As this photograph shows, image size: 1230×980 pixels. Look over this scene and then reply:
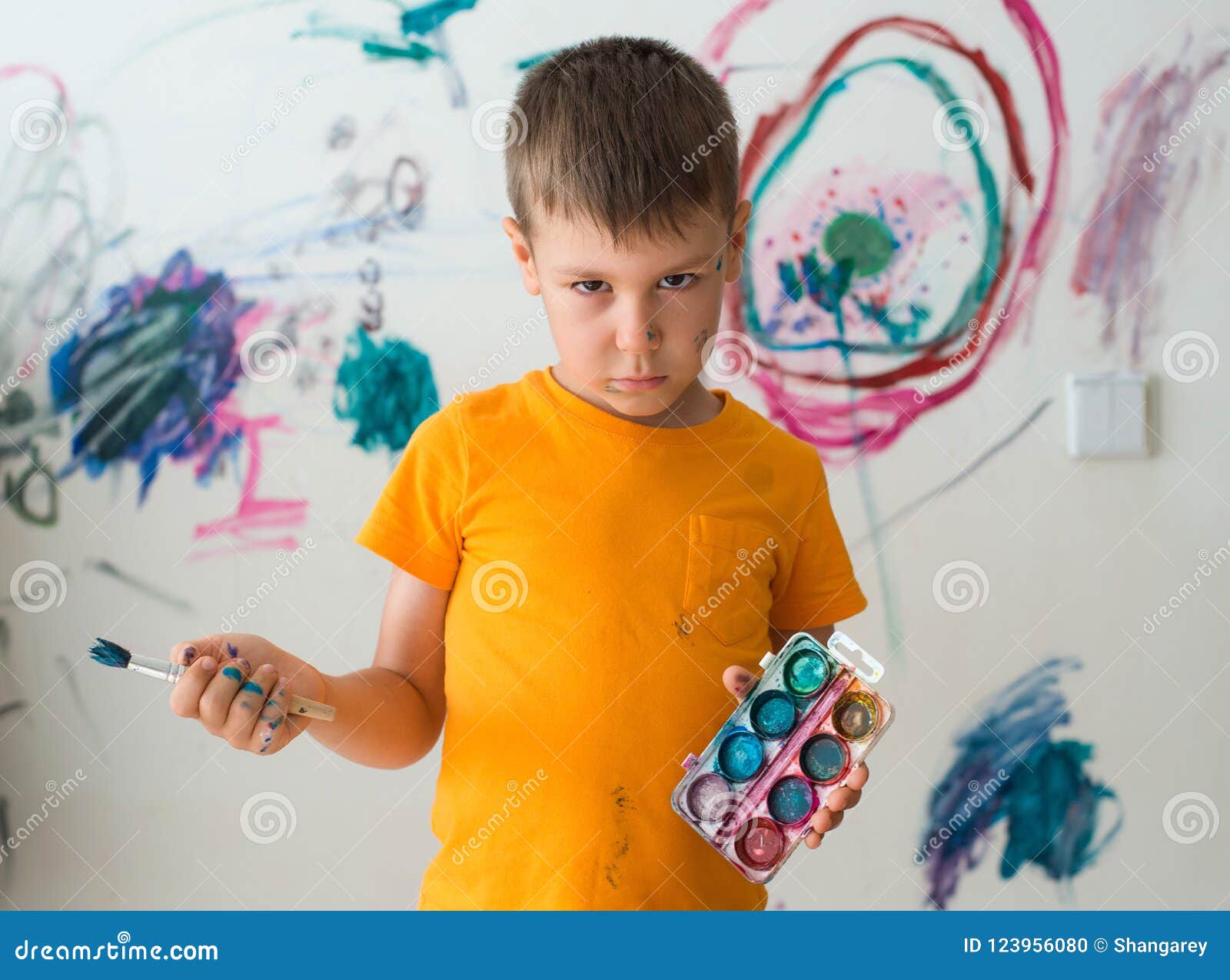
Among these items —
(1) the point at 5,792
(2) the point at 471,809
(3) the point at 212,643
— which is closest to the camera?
(3) the point at 212,643

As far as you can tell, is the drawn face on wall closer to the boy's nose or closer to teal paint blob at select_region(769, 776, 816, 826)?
the boy's nose

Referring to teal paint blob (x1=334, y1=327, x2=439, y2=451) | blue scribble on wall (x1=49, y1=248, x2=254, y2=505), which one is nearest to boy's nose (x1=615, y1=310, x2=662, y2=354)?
teal paint blob (x1=334, y1=327, x2=439, y2=451)

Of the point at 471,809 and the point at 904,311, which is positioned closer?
the point at 471,809

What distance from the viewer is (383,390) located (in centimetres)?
130

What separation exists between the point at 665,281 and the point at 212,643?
1.27 ft

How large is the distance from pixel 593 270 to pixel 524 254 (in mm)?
100

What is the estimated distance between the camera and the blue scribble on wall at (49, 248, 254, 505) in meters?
1.29

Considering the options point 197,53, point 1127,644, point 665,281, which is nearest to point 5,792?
point 197,53

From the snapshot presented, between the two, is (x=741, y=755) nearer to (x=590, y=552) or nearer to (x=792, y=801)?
(x=792, y=801)

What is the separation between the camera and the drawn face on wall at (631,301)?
749 millimetres

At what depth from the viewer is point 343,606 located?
4.26 feet

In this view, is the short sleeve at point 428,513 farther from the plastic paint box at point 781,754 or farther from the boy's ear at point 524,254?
the plastic paint box at point 781,754

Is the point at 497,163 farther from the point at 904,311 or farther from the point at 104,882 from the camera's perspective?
the point at 104,882

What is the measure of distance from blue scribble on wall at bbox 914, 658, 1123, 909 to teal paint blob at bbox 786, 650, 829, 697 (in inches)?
26.8
